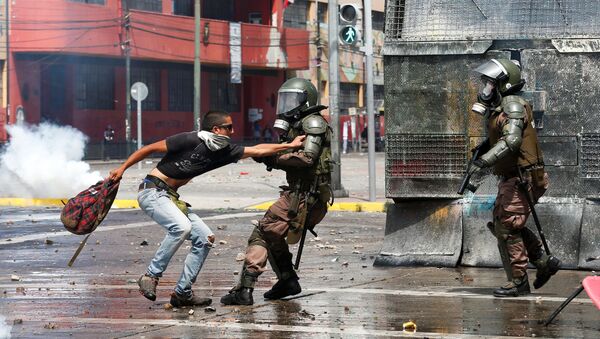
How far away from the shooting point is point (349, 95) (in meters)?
71.3

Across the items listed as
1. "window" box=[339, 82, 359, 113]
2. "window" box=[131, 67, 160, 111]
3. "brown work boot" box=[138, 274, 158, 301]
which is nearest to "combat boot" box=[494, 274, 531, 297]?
"brown work boot" box=[138, 274, 158, 301]

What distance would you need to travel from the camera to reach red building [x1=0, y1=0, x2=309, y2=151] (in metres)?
48.4

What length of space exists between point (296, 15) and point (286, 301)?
56.4 m

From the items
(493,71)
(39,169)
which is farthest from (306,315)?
(39,169)

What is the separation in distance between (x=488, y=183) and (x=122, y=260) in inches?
161

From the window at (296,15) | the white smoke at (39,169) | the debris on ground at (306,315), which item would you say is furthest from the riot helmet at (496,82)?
the window at (296,15)

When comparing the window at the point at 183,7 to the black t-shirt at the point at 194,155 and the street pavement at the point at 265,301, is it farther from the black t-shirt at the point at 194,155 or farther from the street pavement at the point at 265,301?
the black t-shirt at the point at 194,155

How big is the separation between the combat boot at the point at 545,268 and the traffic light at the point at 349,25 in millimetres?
12939

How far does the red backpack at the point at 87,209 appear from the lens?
371 inches

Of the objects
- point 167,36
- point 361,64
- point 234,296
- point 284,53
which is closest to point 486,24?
point 234,296

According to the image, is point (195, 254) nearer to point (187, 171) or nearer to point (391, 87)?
point (187, 171)

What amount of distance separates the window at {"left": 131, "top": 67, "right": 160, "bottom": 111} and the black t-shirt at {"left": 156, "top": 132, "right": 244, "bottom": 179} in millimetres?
45701

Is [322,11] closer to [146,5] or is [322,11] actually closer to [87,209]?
[146,5]

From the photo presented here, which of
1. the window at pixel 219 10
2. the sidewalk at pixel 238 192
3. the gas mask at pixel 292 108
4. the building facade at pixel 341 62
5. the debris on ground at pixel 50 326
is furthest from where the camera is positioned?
the building facade at pixel 341 62
